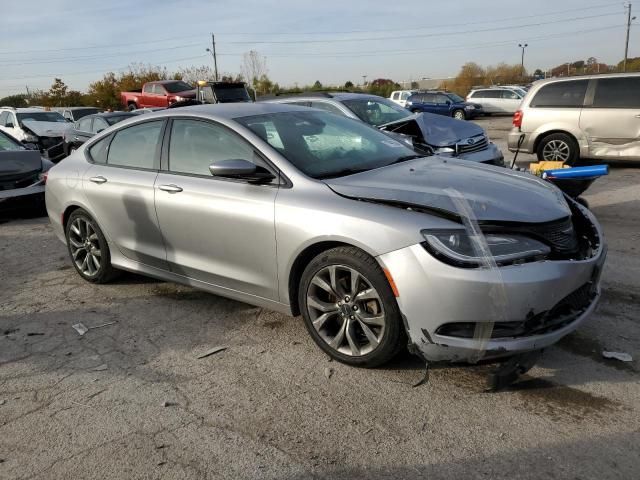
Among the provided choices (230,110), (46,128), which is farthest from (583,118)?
(46,128)

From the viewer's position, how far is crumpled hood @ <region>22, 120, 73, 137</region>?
17.4 meters

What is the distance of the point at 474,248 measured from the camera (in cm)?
284

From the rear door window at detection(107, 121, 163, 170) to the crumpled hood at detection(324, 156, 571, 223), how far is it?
1.77 m

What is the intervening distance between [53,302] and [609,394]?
437 centimetres

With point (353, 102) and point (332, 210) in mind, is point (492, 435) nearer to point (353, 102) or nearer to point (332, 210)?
point (332, 210)

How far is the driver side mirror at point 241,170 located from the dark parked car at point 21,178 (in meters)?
5.71

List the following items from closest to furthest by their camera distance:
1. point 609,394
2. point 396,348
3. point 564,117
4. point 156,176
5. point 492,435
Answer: point 492,435 < point 609,394 < point 396,348 < point 156,176 < point 564,117

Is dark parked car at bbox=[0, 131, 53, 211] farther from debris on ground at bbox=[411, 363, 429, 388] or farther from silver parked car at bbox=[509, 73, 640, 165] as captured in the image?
silver parked car at bbox=[509, 73, 640, 165]

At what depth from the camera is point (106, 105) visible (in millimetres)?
44812

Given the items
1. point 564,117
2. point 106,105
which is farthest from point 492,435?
point 106,105

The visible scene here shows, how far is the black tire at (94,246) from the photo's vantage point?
4.91 metres

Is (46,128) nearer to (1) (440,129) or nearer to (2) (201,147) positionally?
(1) (440,129)

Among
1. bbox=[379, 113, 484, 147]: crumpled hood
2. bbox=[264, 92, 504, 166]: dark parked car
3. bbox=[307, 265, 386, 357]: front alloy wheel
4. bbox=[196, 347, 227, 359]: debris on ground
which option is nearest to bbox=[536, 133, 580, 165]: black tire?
bbox=[264, 92, 504, 166]: dark parked car

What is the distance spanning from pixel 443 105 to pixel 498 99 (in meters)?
4.51
